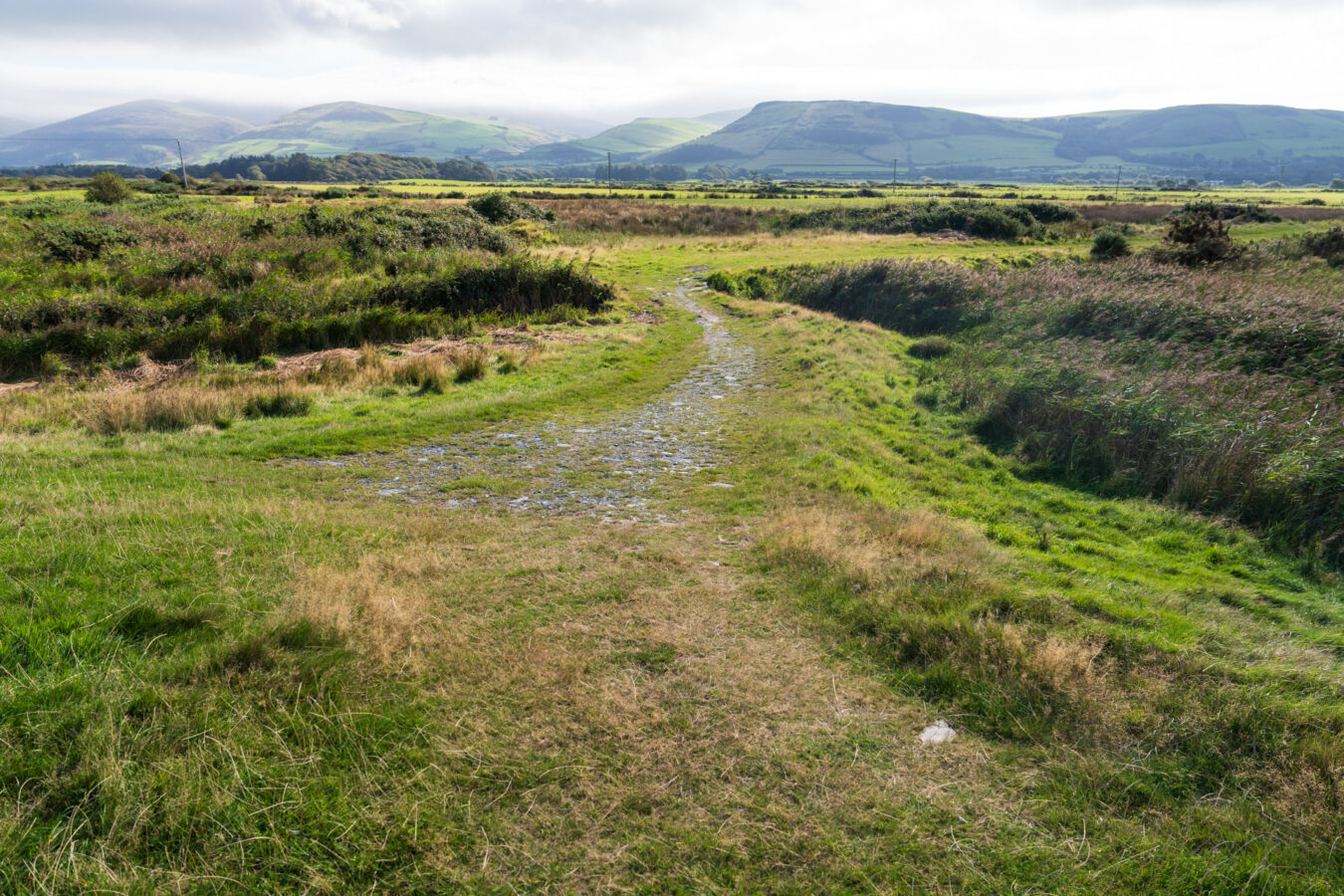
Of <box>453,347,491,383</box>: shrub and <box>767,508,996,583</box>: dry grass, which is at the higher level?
<box>453,347,491,383</box>: shrub

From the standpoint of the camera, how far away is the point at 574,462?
38.2ft

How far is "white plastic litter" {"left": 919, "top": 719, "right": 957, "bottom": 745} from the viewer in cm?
480

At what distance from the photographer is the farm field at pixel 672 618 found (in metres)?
3.76

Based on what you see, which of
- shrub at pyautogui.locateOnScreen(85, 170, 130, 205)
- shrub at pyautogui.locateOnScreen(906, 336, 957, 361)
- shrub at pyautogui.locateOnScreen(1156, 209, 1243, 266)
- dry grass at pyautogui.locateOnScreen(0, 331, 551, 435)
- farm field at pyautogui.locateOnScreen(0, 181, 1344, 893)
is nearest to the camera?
farm field at pyautogui.locateOnScreen(0, 181, 1344, 893)

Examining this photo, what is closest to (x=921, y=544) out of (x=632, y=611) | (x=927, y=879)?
(x=632, y=611)

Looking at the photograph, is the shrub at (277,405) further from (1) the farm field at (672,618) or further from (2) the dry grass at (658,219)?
(2) the dry grass at (658,219)

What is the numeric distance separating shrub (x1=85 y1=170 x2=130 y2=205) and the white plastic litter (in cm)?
7343

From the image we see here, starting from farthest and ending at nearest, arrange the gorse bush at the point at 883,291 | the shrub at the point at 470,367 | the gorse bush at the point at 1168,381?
the gorse bush at the point at 883,291, the shrub at the point at 470,367, the gorse bush at the point at 1168,381

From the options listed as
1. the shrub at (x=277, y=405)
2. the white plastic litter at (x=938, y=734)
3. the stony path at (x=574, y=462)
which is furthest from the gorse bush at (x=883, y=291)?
the shrub at (x=277, y=405)

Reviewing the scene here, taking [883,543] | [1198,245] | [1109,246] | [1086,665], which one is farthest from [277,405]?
[1109,246]

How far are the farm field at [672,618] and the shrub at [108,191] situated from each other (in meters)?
52.7

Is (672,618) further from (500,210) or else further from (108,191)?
(108,191)

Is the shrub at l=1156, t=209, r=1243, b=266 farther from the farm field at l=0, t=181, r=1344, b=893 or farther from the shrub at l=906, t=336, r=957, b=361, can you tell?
the shrub at l=906, t=336, r=957, b=361

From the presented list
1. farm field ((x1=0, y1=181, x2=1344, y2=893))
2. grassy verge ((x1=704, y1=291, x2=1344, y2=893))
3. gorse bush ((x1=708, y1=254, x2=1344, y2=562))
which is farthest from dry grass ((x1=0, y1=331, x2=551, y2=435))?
gorse bush ((x1=708, y1=254, x2=1344, y2=562))
